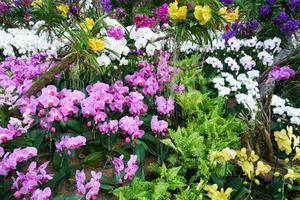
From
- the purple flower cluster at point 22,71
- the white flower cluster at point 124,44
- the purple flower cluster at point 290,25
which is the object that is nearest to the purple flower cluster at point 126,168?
the white flower cluster at point 124,44

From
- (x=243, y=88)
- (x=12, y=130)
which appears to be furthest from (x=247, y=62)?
(x=12, y=130)

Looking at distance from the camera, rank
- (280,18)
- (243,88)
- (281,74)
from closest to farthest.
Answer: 1. (281,74)
2. (243,88)
3. (280,18)

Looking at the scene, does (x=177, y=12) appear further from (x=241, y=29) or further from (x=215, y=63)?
(x=241, y=29)

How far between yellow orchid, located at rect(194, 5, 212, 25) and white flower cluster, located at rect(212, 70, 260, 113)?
3.18 ft

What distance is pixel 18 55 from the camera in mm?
5559

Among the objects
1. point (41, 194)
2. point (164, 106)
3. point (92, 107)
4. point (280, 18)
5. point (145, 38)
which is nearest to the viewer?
point (41, 194)

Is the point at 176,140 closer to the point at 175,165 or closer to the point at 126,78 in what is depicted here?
the point at 175,165

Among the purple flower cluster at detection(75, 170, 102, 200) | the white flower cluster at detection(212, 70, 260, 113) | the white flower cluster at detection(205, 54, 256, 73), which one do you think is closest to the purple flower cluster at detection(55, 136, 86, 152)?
the purple flower cluster at detection(75, 170, 102, 200)

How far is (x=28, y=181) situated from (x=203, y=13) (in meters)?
1.96

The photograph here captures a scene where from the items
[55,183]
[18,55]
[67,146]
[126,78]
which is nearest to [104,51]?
[126,78]

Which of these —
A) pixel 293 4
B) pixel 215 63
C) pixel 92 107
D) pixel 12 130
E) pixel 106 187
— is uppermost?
pixel 293 4

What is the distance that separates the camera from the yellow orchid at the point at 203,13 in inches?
143

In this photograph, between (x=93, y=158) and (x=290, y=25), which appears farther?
(x=290, y=25)

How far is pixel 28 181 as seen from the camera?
2.84m
